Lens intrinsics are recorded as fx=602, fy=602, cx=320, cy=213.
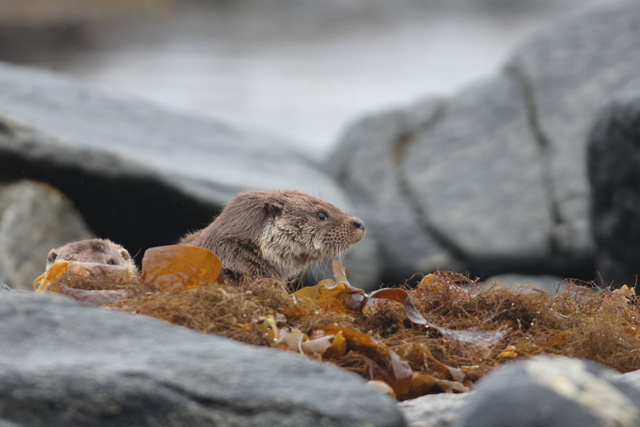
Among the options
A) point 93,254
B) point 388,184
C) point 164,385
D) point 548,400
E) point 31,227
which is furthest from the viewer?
point 388,184

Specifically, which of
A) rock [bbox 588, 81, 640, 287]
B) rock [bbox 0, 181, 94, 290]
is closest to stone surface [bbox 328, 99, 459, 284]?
rock [bbox 588, 81, 640, 287]

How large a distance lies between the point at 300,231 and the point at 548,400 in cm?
228

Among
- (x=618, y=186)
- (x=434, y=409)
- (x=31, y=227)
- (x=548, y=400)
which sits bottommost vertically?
(x=31, y=227)

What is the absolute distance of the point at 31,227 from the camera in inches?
259

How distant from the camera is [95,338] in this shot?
1803 mm

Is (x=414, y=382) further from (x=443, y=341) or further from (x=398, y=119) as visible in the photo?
(x=398, y=119)

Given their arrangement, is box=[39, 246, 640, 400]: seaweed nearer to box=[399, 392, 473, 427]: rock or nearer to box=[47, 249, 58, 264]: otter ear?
box=[399, 392, 473, 427]: rock

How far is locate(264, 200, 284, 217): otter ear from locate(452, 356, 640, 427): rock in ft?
6.82

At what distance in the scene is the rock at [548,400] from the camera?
141 centimetres

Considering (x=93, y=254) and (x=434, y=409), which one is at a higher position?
(x=434, y=409)

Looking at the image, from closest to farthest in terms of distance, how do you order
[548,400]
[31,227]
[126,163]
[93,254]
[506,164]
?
1. [548,400]
2. [93,254]
3. [31,227]
4. [126,163]
5. [506,164]

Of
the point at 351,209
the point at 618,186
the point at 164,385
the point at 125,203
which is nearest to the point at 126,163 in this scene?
the point at 125,203

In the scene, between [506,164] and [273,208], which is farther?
[506,164]

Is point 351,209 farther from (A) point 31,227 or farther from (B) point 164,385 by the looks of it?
(B) point 164,385
